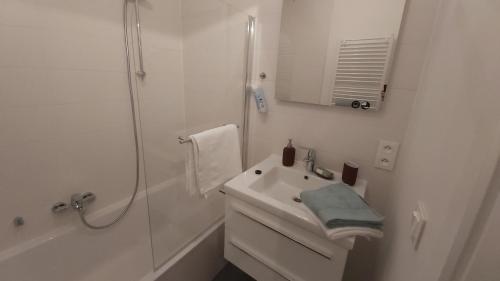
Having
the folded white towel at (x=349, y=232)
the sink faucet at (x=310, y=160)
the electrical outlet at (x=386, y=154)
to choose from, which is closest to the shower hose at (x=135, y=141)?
the sink faucet at (x=310, y=160)

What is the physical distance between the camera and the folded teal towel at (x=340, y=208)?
79cm

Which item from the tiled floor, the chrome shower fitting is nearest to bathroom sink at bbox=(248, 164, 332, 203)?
the tiled floor

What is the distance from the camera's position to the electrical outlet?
110cm

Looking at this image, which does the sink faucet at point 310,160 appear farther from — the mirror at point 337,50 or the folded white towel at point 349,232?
the folded white towel at point 349,232

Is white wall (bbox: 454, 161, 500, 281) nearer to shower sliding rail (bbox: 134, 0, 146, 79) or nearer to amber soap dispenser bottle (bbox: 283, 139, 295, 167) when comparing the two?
amber soap dispenser bottle (bbox: 283, 139, 295, 167)

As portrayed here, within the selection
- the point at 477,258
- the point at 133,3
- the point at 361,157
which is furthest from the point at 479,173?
the point at 133,3

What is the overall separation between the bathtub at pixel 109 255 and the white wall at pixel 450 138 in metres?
1.03

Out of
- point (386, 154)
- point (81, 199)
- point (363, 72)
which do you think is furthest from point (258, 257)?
point (81, 199)

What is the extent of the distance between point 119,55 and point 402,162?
176 centimetres

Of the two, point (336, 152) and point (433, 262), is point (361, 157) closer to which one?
point (336, 152)

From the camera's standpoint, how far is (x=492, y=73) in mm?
380

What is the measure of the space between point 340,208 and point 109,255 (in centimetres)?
158

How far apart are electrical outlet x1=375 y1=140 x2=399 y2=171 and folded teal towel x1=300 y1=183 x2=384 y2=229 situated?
0.29m

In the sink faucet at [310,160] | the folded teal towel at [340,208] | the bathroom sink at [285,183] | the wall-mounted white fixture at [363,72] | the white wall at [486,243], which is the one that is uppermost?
the wall-mounted white fixture at [363,72]
